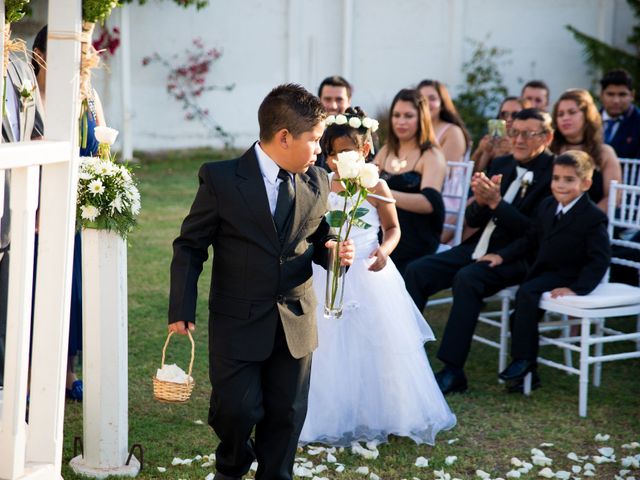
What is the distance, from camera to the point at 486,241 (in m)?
6.12

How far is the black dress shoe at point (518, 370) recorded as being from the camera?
5.54 meters

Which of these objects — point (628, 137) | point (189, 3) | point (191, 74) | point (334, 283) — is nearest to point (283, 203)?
point (334, 283)

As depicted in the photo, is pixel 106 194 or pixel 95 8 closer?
pixel 95 8

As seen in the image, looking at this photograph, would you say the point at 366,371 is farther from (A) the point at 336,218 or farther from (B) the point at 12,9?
(B) the point at 12,9

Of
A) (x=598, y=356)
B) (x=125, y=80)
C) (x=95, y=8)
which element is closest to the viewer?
(x=95, y=8)

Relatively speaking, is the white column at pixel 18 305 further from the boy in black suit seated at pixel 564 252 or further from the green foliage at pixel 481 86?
the green foliage at pixel 481 86

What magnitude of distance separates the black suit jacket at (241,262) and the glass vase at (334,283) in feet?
0.57

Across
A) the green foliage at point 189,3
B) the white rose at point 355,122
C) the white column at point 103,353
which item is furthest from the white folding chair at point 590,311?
the green foliage at point 189,3

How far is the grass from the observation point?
14.9ft

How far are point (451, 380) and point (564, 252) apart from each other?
1050mm

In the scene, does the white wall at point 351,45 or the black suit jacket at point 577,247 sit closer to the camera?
the black suit jacket at point 577,247

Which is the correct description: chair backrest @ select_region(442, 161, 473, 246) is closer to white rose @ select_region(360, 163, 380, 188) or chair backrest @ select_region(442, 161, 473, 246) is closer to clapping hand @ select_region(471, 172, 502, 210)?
clapping hand @ select_region(471, 172, 502, 210)

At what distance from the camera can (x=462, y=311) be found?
5805 millimetres

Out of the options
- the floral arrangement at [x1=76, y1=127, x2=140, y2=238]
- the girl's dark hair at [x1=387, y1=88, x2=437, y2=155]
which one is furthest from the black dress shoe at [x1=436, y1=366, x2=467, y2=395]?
the floral arrangement at [x1=76, y1=127, x2=140, y2=238]
